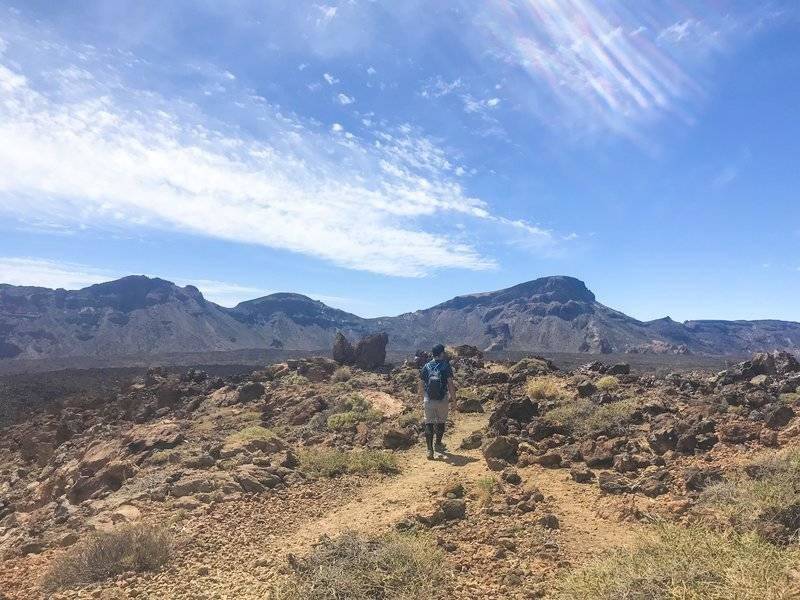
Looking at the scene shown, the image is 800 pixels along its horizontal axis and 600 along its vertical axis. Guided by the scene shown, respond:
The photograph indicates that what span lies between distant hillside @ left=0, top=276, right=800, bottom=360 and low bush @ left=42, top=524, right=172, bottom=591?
112374mm

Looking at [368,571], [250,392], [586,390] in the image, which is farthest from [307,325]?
[368,571]

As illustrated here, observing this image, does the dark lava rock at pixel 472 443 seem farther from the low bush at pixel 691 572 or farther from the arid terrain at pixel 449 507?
the low bush at pixel 691 572

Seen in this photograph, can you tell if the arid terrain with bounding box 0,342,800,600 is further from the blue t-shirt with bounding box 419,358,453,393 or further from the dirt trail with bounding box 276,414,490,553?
the blue t-shirt with bounding box 419,358,453,393

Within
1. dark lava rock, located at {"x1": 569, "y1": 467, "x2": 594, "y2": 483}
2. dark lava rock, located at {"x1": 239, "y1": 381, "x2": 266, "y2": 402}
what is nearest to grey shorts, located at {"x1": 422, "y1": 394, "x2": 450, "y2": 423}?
dark lava rock, located at {"x1": 569, "y1": 467, "x2": 594, "y2": 483}

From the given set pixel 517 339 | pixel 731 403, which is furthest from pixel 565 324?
pixel 731 403

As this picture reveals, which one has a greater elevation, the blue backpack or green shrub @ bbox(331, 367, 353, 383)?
the blue backpack

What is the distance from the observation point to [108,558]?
5441mm

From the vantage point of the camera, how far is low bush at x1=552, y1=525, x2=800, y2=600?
3.72 metres

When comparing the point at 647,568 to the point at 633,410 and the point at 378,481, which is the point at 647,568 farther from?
the point at 633,410

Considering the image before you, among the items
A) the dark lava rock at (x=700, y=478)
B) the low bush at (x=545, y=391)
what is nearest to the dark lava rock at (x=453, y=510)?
the dark lava rock at (x=700, y=478)

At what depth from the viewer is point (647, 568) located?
163 inches

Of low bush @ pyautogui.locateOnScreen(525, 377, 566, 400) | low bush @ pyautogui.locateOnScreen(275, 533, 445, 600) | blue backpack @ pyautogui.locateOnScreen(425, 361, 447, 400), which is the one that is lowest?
low bush @ pyautogui.locateOnScreen(275, 533, 445, 600)

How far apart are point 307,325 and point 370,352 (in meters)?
141

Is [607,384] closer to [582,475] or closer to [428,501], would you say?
[582,475]
